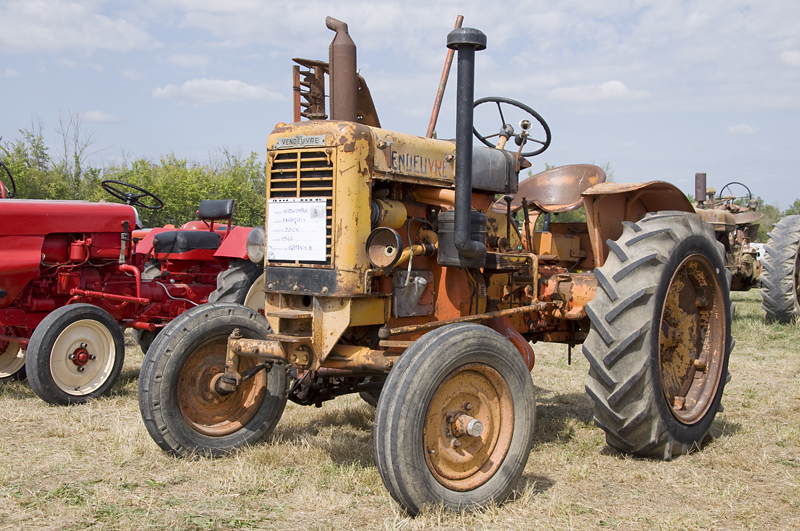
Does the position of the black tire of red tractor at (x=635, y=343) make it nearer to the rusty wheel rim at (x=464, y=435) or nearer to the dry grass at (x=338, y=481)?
the dry grass at (x=338, y=481)

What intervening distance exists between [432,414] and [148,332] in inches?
212

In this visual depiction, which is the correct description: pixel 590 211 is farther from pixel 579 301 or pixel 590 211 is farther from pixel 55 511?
pixel 55 511

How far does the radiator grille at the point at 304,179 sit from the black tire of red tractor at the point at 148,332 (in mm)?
4516

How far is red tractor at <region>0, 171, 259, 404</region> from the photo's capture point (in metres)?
5.82

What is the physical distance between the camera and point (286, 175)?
376cm

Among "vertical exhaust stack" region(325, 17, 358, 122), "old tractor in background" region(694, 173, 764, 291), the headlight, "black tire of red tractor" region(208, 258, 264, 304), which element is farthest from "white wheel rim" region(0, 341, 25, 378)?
"old tractor in background" region(694, 173, 764, 291)

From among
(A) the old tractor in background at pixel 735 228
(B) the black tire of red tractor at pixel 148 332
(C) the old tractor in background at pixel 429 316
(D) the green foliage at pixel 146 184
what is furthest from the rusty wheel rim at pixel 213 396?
(D) the green foliage at pixel 146 184

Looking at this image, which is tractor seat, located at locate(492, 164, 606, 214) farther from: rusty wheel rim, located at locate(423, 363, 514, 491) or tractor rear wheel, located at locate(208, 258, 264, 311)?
tractor rear wheel, located at locate(208, 258, 264, 311)

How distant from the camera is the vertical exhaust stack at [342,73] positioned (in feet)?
13.1

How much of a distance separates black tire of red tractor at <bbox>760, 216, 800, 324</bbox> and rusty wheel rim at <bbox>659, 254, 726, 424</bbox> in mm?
5854

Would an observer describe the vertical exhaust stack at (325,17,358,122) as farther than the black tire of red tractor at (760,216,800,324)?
No

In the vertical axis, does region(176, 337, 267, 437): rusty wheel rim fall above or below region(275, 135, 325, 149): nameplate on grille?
below

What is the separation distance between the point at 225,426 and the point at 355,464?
2.66 ft

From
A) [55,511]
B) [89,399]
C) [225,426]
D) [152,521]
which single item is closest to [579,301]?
[225,426]
